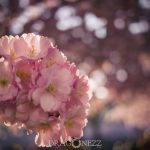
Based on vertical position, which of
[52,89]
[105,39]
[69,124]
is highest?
[105,39]

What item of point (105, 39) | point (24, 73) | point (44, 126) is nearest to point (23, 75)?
point (24, 73)

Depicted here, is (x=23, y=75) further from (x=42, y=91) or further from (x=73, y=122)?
(x=73, y=122)

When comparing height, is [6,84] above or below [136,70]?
below

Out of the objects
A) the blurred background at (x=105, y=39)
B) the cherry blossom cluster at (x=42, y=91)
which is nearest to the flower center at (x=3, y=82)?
the cherry blossom cluster at (x=42, y=91)

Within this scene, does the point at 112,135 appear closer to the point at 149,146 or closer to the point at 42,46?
the point at 149,146

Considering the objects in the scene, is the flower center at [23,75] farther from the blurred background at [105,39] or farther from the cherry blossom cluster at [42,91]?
the blurred background at [105,39]

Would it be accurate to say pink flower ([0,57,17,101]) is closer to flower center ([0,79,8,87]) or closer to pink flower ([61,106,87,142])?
flower center ([0,79,8,87])

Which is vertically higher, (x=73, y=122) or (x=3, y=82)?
(x=3, y=82)

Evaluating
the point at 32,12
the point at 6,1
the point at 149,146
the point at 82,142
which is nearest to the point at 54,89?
the point at 82,142

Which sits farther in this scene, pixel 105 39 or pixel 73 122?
pixel 105 39
